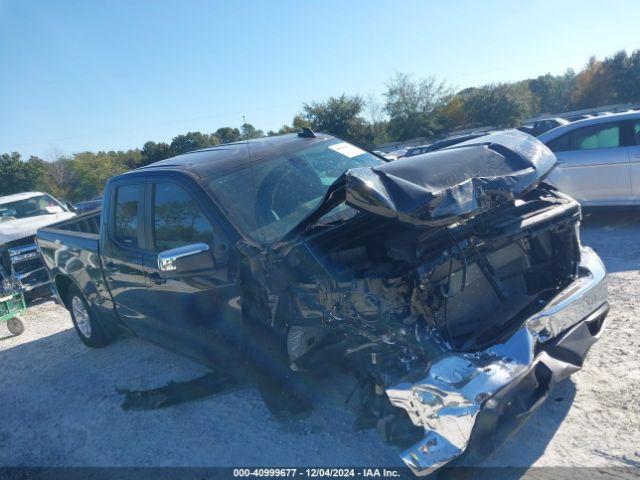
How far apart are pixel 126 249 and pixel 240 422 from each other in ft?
6.00

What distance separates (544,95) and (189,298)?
56372 millimetres

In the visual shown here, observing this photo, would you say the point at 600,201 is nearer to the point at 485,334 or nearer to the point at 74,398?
the point at 485,334

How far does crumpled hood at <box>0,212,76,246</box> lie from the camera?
880 cm

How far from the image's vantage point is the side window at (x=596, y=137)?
23.1ft

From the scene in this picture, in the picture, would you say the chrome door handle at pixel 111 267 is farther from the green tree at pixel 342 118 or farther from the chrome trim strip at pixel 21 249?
the green tree at pixel 342 118

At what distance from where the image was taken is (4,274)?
8789 mm

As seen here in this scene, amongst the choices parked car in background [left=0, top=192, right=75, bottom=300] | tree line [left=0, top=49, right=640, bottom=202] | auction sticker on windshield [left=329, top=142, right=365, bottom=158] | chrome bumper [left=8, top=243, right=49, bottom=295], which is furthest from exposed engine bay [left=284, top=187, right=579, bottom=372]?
tree line [left=0, top=49, right=640, bottom=202]

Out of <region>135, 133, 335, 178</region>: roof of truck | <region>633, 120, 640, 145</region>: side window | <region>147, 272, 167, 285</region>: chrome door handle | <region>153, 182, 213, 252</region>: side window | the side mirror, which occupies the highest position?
<region>135, 133, 335, 178</region>: roof of truck

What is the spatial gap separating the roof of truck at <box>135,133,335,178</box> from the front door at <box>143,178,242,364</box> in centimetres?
22

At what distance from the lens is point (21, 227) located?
9.16 m

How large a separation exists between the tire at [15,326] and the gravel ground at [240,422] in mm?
1740

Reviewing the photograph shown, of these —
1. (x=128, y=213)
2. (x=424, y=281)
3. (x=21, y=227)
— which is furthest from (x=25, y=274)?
(x=424, y=281)

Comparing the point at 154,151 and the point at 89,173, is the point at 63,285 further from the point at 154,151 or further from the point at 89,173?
the point at 89,173

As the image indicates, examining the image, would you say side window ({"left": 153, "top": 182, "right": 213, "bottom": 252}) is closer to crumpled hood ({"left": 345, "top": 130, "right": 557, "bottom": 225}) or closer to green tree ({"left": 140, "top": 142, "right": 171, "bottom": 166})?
crumpled hood ({"left": 345, "top": 130, "right": 557, "bottom": 225})
